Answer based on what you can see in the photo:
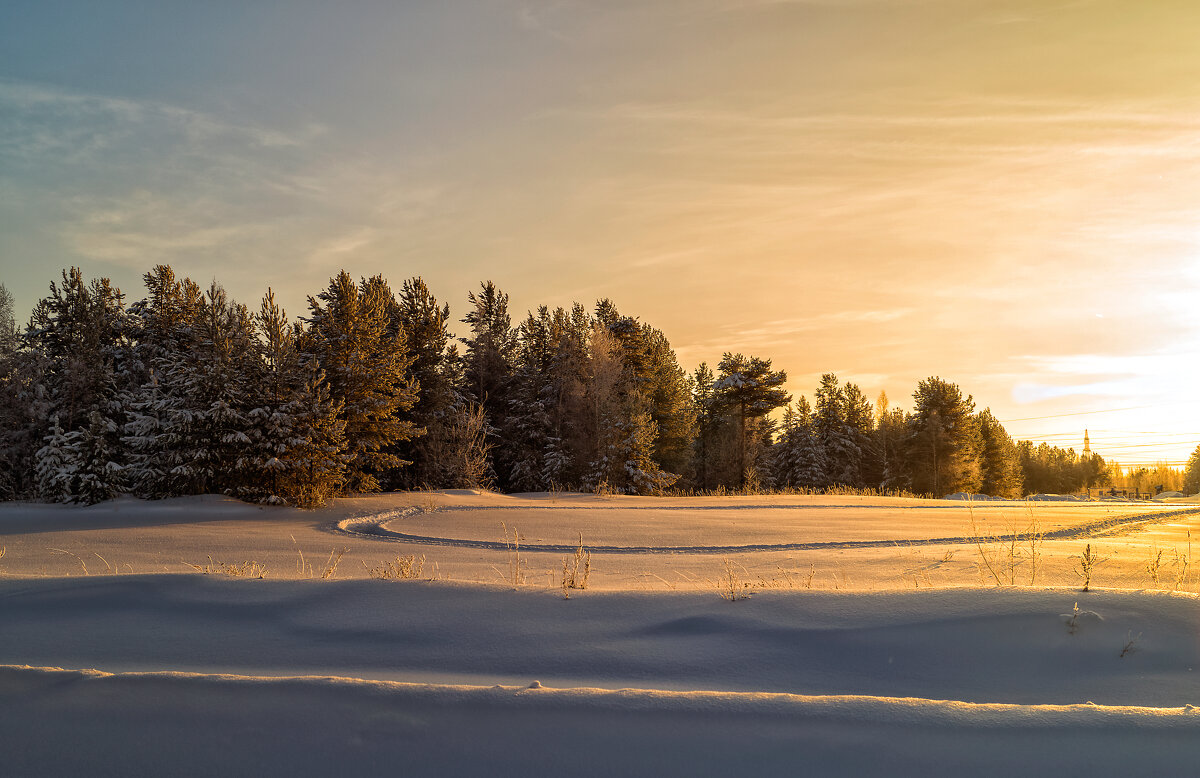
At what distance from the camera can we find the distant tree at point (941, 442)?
56.3m

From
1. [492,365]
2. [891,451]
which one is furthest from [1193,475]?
[492,365]

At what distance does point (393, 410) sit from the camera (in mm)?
23891

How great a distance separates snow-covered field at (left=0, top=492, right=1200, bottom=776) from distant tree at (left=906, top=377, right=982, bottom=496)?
5470 cm

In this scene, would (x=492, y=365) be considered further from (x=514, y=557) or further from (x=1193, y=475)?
(x=1193, y=475)

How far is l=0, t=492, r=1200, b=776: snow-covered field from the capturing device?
8.66 ft


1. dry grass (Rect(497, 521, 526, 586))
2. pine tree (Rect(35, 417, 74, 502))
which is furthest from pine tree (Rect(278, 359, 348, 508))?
pine tree (Rect(35, 417, 74, 502))

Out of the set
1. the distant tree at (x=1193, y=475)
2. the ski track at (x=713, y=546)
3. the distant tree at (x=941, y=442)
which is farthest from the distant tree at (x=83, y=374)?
the distant tree at (x=1193, y=475)

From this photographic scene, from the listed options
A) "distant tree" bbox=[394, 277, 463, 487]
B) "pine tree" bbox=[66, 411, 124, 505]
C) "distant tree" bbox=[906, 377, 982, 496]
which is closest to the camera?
"pine tree" bbox=[66, 411, 124, 505]

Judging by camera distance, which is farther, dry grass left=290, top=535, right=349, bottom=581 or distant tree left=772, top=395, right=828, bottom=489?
distant tree left=772, top=395, right=828, bottom=489

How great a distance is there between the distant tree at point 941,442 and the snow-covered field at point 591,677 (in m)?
54.7

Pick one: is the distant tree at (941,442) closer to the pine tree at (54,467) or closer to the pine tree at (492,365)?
the pine tree at (492,365)

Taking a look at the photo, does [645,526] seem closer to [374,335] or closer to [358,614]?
[358,614]

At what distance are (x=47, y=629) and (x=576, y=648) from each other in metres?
3.33

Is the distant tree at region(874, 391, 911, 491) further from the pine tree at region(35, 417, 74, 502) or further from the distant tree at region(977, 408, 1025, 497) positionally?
the pine tree at region(35, 417, 74, 502)
